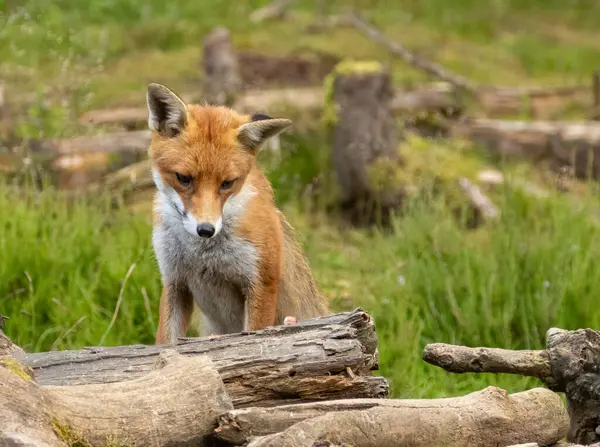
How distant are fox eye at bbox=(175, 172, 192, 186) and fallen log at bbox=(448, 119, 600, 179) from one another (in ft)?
20.5

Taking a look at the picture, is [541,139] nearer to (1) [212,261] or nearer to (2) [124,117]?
(2) [124,117]

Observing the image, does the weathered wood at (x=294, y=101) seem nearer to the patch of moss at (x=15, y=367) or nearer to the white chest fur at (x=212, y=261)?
the white chest fur at (x=212, y=261)

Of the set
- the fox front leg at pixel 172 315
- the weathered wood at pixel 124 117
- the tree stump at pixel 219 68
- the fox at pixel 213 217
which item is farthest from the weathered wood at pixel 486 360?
the tree stump at pixel 219 68

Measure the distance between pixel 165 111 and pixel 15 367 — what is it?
1954 mm

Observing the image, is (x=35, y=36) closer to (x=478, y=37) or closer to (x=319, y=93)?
(x=319, y=93)

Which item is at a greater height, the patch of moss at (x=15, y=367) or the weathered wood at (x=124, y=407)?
the patch of moss at (x=15, y=367)

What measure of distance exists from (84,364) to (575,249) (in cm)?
369

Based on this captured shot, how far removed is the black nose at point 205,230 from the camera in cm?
439

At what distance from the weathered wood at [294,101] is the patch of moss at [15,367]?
6.86m

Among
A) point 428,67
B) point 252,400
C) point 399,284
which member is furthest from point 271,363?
point 428,67

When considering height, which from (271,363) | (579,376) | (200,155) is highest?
Result: (200,155)

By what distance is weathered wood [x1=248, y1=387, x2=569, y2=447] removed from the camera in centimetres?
317

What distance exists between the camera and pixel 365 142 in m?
9.11

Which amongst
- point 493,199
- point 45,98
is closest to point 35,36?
point 45,98
